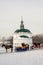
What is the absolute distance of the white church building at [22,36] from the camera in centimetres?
238

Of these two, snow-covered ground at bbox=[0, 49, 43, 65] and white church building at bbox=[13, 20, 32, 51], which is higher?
white church building at bbox=[13, 20, 32, 51]

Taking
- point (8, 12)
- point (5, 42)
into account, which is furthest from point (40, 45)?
point (8, 12)

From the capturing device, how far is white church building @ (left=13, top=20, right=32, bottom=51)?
7.82 ft

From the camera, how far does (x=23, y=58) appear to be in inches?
93.7

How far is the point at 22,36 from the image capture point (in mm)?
2385

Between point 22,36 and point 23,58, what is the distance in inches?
12.9

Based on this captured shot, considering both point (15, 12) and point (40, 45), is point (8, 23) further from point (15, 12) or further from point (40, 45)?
point (40, 45)

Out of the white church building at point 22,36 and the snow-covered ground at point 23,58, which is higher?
the white church building at point 22,36

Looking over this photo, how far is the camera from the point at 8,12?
246 cm

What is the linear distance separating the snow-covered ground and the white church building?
14 centimetres

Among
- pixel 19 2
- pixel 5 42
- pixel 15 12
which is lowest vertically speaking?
pixel 5 42

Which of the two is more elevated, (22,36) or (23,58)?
(22,36)

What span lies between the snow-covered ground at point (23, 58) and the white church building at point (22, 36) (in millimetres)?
137

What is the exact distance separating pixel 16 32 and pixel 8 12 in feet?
1.11
